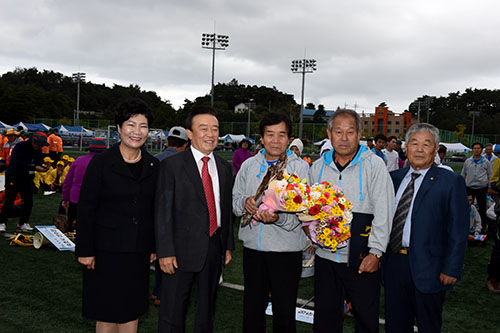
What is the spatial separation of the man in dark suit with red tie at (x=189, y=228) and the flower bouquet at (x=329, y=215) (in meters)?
0.80

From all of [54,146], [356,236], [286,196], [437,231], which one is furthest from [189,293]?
[54,146]

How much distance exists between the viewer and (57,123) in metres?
66.5

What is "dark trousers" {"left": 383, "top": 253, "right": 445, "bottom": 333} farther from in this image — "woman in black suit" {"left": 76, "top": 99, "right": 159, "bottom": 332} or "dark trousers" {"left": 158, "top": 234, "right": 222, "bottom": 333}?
"woman in black suit" {"left": 76, "top": 99, "right": 159, "bottom": 332}

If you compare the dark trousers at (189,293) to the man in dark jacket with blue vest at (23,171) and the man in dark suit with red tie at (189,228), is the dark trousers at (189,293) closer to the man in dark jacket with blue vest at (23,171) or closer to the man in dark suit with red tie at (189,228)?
the man in dark suit with red tie at (189,228)

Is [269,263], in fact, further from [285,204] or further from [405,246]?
[405,246]

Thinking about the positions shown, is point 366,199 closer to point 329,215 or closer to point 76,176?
point 329,215

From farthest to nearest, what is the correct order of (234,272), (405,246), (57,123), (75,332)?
1. (57,123)
2. (234,272)
3. (75,332)
4. (405,246)

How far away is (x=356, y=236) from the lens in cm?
329

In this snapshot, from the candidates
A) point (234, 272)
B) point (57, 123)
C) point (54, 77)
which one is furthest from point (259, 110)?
point (234, 272)

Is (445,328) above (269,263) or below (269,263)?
below

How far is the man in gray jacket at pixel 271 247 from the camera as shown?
343cm

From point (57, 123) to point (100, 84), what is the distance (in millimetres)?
69883

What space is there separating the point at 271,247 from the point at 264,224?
0.21 meters

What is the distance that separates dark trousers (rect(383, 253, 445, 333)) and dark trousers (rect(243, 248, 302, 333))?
780 millimetres
